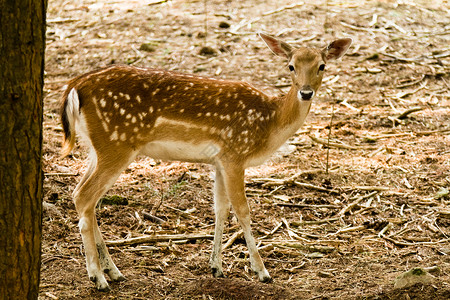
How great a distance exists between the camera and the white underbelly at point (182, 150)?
5000 millimetres

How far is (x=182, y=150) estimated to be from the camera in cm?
507

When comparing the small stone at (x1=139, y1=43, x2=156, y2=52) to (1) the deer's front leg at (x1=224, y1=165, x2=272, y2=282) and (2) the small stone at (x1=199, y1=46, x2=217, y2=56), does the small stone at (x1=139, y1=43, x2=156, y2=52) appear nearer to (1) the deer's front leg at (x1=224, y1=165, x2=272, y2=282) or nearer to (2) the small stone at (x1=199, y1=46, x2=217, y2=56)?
(2) the small stone at (x1=199, y1=46, x2=217, y2=56)

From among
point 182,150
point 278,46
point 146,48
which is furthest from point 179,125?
point 146,48

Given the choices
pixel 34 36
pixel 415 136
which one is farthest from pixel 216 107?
pixel 415 136

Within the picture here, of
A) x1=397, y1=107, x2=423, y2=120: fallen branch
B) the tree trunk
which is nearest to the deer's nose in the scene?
the tree trunk

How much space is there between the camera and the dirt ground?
495cm

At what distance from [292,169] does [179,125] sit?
2475 millimetres

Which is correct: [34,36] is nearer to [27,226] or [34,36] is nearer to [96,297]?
[27,226]

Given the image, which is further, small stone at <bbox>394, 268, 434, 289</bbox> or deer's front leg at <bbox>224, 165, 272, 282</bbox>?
deer's front leg at <bbox>224, 165, 272, 282</bbox>

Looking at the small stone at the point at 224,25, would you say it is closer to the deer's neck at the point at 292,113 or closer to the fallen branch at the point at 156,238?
the deer's neck at the point at 292,113

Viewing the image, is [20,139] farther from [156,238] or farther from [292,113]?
[292,113]

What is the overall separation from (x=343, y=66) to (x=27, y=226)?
25.6 feet

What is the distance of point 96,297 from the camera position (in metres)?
4.53

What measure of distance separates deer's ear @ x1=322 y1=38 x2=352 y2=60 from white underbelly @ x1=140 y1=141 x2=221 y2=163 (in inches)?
50.0
